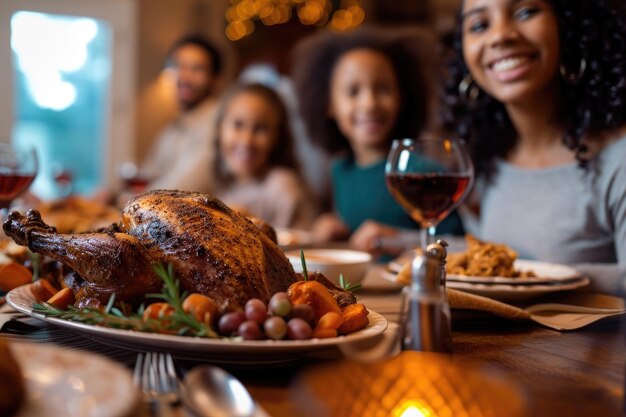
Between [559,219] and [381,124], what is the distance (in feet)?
4.13

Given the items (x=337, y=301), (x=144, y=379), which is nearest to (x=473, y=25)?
Answer: (x=337, y=301)

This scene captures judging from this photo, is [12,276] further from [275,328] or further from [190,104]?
[190,104]

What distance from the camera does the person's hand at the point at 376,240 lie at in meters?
1.97

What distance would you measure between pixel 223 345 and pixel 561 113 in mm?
1514

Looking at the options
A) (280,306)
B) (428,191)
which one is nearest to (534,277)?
(428,191)

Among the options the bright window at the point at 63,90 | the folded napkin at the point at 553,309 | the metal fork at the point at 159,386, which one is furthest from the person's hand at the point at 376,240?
the bright window at the point at 63,90

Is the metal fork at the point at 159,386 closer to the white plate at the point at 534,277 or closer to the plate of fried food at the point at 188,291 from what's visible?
the plate of fried food at the point at 188,291

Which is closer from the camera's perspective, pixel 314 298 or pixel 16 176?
→ pixel 314 298

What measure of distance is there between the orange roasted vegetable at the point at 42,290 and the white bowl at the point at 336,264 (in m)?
0.42

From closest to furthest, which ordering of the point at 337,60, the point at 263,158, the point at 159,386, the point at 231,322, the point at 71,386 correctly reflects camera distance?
the point at 71,386 → the point at 159,386 → the point at 231,322 → the point at 337,60 → the point at 263,158

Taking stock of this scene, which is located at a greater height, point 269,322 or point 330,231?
point 269,322

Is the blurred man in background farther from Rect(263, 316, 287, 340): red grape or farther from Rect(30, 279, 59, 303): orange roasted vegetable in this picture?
Rect(263, 316, 287, 340): red grape

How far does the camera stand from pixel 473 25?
5.86ft

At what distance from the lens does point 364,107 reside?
2.89 m
